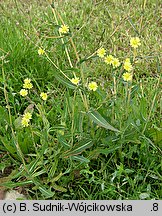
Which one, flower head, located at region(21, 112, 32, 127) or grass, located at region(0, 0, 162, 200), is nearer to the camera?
flower head, located at region(21, 112, 32, 127)

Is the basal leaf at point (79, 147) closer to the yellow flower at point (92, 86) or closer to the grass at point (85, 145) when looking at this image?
the grass at point (85, 145)

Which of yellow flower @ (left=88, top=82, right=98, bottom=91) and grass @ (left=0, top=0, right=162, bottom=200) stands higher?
yellow flower @ (left=88, top=82, right=98, bottom=91)

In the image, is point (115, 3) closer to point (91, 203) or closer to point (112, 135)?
point (112, 135)

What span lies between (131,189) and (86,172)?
0.71 ft

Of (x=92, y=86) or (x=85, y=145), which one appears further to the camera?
(x=85, y=145)

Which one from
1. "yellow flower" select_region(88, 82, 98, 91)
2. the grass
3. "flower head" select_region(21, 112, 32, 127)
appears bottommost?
the grass

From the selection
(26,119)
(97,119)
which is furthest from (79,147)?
(26,119)

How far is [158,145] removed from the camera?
1905 millimetres

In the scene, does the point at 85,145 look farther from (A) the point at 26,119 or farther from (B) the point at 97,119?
(A) the point at 26,119

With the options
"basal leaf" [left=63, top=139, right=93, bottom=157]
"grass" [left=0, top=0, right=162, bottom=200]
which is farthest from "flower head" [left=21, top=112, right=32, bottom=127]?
"basal leaf" [left=63, top=139, right=93, bottom=157]

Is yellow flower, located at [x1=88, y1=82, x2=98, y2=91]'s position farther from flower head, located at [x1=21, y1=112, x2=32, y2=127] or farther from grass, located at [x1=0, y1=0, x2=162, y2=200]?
flower head, located at [x1=21, y1=112, x2=32, y2=127]

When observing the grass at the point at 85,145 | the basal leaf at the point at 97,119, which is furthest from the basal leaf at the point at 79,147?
the basal leaf at the point at 97,119

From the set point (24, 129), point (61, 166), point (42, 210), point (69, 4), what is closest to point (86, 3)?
point (69, 4)

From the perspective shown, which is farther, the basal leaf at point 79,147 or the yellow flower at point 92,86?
the basal leaf at point 79,147
